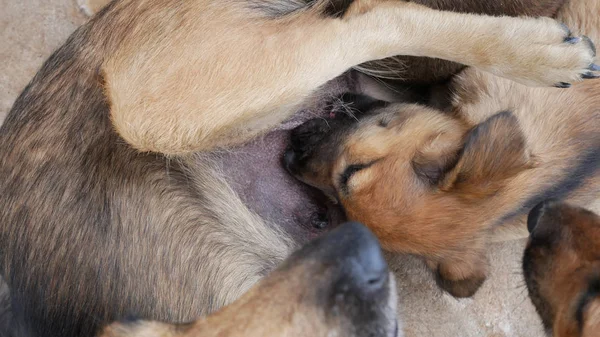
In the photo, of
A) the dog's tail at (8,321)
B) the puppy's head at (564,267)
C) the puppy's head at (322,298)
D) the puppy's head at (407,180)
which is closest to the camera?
the puppy's head at (322,298)

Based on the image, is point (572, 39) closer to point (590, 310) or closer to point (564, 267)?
point (564, 267)

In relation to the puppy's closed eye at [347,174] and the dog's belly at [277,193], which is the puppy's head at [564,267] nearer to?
the puppy's closed eye at [347,174]

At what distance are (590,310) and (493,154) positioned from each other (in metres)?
0.55

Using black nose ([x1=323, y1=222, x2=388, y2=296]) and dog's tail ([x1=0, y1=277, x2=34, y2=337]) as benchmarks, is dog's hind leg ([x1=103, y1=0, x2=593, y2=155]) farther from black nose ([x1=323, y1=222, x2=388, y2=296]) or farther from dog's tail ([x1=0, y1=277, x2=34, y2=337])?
dog's tail ([x1=0, y1=277, x2=34, y2=337])

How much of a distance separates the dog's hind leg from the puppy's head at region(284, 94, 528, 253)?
29 cm

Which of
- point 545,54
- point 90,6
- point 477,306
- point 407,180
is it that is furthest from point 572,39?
point 90,6

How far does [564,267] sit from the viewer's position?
6.40ft

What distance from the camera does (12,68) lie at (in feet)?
10.2

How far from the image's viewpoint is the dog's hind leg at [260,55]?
2.04 m

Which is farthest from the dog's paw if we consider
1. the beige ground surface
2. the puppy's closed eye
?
the beige ground surface

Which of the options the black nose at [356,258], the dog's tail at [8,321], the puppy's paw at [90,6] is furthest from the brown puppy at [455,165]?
the puppy's paw at [90,6]

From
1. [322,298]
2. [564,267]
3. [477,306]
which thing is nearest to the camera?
[322,298]

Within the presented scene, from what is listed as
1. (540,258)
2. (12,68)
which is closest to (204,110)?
(540,258)

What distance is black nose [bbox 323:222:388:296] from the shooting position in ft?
5.79
